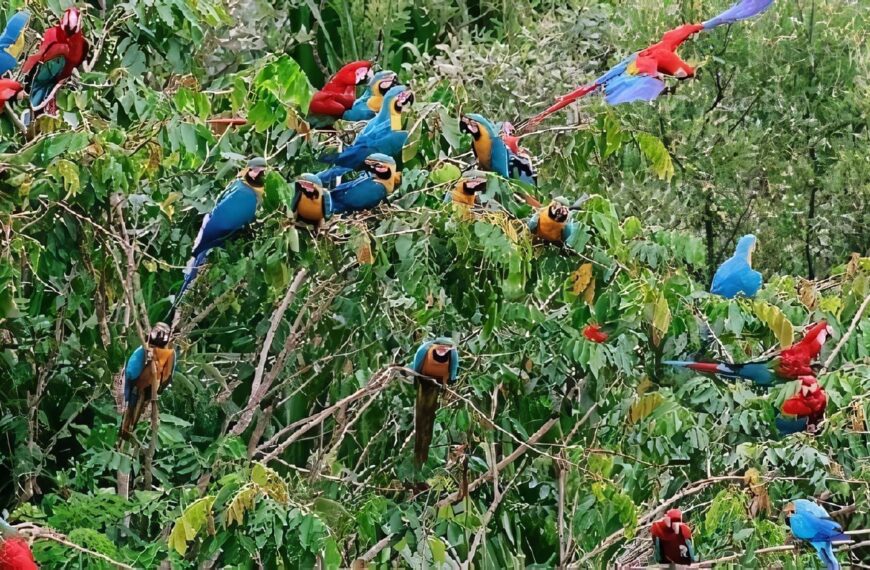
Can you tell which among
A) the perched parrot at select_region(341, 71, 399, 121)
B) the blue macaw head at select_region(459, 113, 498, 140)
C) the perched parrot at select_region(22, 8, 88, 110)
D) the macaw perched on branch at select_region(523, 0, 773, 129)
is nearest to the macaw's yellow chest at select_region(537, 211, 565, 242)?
the blue macaw head at select_region(459, 113, 498, 140)

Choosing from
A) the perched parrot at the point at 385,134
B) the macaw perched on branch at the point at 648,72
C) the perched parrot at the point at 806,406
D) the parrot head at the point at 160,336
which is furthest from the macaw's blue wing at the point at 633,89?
the parrot head at the point at 160,336

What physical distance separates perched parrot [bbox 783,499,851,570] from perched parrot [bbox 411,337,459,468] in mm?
1116

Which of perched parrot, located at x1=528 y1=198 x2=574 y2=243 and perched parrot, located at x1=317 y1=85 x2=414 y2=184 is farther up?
perched parrot, located at x1=317 y1=85 x2=414 y2=184

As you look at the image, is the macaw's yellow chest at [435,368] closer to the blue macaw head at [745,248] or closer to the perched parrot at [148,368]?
the perched parrot at [148,368]

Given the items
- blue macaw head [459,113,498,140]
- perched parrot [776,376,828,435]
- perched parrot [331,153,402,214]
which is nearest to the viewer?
perched parrot [331,153,402,214]

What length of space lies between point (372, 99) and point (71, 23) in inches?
34.6

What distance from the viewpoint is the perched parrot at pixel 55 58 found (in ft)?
12.3

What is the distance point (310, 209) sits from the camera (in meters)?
3.62

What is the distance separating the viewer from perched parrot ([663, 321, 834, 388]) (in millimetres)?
4332

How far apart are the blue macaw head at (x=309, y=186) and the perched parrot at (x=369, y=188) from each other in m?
0.18

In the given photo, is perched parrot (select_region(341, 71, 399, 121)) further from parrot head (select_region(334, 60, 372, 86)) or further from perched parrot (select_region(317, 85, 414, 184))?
perched parrot (select_region(317, 85, 414, 184))

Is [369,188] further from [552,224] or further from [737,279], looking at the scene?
[737,279]

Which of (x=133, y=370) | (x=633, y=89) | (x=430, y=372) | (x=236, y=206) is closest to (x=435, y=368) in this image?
(x=430, y=372)

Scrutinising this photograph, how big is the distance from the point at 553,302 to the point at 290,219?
167 cm
